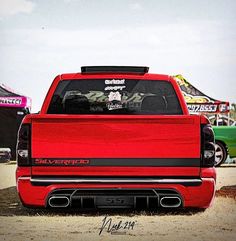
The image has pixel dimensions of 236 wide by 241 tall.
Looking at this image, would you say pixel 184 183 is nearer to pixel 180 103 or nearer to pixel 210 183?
pixel 210 183

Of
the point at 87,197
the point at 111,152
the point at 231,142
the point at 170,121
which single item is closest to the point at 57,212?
the point at 87,197

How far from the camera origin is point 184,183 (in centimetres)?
436

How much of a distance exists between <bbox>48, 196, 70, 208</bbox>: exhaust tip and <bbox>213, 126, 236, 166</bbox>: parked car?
26.4ft

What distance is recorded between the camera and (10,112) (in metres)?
14.1

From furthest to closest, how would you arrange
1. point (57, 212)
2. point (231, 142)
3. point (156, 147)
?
point (231, 142)
point (57, 212)
point (156, 147)

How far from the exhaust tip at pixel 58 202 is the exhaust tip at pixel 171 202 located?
0.70 metres

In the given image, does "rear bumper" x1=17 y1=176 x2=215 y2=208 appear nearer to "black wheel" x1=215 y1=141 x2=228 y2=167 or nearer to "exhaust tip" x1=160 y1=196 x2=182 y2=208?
"exhaust tip" x1=160 y1=196 x2=182 y2=208

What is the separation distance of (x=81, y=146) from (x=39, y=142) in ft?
1.03

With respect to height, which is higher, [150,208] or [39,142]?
[39,142]

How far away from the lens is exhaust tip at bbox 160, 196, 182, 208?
4408mm

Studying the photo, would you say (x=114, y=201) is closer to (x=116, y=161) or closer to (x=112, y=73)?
(x=116, y=161)
